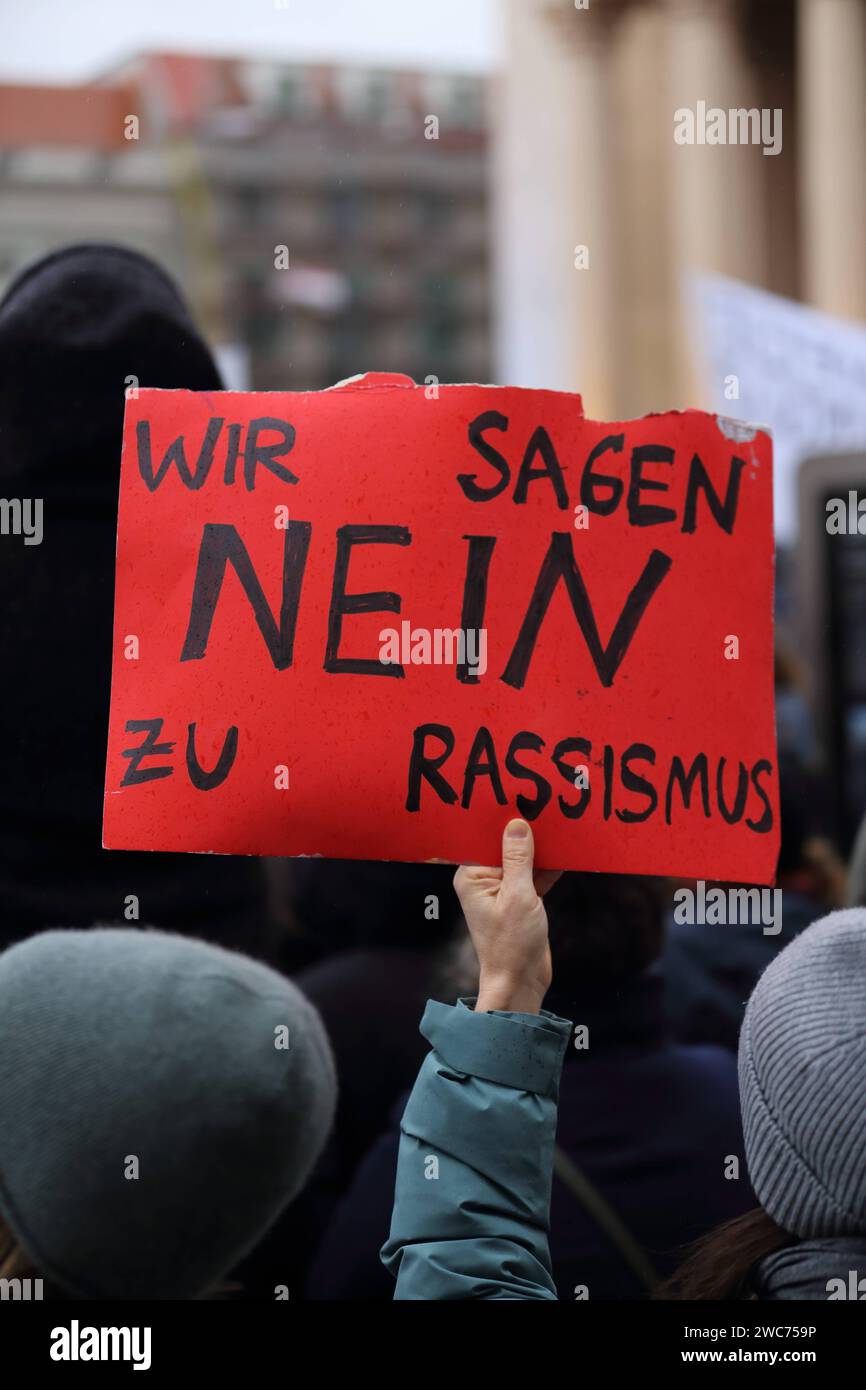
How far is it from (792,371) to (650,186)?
647cm

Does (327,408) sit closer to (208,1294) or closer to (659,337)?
(208,1294)

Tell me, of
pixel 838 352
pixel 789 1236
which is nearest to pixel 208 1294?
pixel 789 1236

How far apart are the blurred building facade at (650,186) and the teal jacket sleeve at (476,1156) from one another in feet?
24.2

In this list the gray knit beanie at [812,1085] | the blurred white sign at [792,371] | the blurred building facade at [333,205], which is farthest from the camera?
the blurred building facade at [333,205]

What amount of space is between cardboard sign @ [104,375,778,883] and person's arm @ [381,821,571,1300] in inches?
5.7

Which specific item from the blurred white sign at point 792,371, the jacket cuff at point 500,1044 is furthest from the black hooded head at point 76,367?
the blurred white sign at point 792,371

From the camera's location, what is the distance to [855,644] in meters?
3.16

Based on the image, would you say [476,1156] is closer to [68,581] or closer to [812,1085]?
[812,1085]

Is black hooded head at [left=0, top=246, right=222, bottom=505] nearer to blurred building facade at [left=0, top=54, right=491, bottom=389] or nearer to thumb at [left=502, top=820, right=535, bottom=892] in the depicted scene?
thumb at [left=502, top=820, right=535, bottom=892]

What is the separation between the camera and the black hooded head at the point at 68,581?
1.67 m

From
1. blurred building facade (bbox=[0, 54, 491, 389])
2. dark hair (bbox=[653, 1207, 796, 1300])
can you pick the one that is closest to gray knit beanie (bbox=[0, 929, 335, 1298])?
dark hair (bbox=[653, 1207, 796, 1300])

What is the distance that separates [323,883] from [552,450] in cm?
88

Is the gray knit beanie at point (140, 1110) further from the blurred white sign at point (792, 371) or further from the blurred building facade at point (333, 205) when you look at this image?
the blurred building facade at point (333, 205)

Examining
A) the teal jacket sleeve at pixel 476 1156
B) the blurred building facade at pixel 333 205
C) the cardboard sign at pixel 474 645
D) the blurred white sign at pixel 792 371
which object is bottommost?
the teal jacket sleeve at pixel 476 1156
